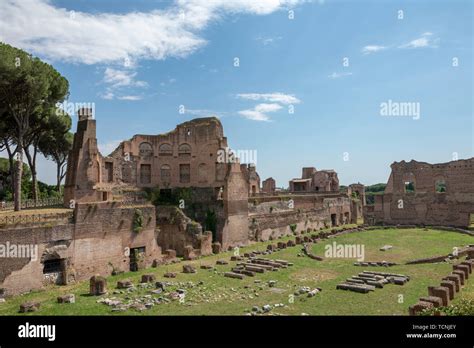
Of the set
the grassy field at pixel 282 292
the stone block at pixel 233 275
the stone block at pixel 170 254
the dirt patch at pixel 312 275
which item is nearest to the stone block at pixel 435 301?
the grassy field at pixel 282 292

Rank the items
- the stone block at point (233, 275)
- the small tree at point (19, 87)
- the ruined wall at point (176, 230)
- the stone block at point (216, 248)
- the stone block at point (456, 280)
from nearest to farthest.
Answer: the stone block at point (456, 280) → the stone block at point (233, 275) → the small tree at point (19, 87) → the ruined wall at point (176, 230) → the stone block at point (216, 248)

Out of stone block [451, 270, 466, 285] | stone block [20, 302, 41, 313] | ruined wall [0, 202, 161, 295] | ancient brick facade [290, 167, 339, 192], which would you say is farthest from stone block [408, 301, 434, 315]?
ancient brick facade [290, 167, 339, 192]

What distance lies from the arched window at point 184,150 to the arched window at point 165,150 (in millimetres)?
743

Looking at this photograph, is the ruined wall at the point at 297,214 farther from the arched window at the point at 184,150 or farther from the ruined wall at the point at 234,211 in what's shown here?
the arched window at the point at 184,150

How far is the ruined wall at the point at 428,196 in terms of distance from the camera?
35844mm

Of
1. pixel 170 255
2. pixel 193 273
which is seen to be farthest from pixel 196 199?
pixel 193 273

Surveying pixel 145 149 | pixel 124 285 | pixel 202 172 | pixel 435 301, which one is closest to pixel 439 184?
pixel 202 172

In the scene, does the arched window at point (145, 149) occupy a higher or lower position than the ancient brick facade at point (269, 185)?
higher

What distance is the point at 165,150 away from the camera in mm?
32094

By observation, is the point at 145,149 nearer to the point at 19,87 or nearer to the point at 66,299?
the point at 19,87

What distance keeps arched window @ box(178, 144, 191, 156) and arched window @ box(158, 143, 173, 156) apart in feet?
Result: 2.44

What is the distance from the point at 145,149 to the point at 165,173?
2544 millimetres

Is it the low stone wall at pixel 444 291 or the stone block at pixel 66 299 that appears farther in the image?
the stone block at pixel 66 299
